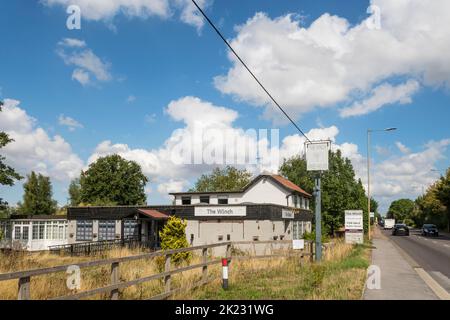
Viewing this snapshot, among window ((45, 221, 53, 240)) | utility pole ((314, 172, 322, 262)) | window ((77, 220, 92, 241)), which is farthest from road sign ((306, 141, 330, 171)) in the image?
window ((45, 221, 53, 240))

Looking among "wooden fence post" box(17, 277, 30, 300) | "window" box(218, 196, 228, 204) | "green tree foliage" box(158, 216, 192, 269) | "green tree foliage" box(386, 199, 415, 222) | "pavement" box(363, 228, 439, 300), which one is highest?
"window" box(218, 196, 228, 204)

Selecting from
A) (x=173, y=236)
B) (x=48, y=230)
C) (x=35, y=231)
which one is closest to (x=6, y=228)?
(x=35, y=231)

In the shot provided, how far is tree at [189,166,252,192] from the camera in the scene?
81125 millimetres

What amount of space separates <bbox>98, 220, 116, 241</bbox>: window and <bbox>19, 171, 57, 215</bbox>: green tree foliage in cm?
3732

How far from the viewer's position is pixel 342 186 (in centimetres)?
4694

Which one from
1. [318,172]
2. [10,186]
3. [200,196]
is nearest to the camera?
[318,172]

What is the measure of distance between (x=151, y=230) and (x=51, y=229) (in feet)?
35.7

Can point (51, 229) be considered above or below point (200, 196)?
below

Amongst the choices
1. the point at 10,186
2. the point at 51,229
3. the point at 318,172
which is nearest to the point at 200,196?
the point at 51,229

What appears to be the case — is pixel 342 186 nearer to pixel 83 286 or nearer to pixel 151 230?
pixel 151 230

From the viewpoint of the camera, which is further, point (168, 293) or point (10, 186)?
point (10, 186)

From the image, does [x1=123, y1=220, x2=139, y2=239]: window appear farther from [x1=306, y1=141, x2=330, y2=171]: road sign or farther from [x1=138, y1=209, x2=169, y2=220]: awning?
[x1=306, y1=141, x2=330, y2=171]: road sign

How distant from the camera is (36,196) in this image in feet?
237

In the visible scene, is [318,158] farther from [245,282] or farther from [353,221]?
[353,221]
